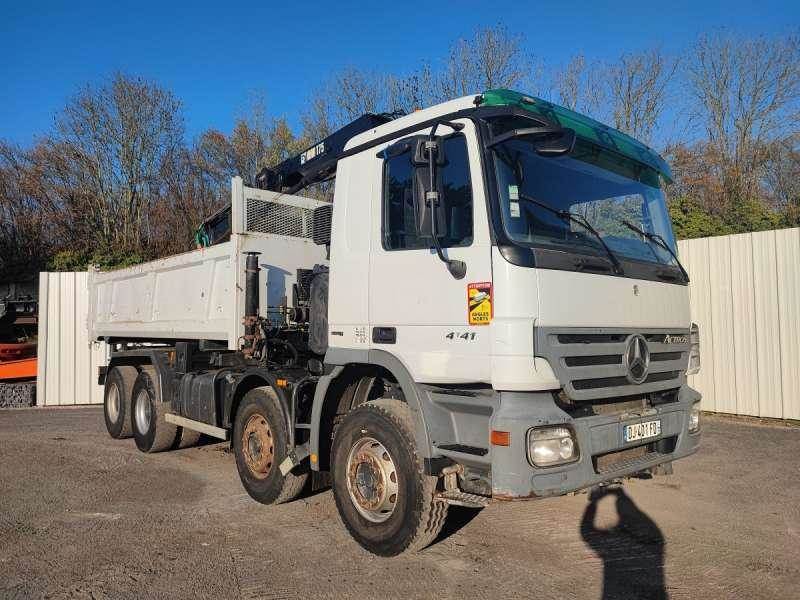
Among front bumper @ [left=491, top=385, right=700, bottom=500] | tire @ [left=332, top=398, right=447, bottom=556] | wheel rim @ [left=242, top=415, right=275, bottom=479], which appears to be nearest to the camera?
front bumper @ [left=491, top=385, right=700, bottom=500]

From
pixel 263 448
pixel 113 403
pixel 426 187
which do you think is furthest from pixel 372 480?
pixel 113 403

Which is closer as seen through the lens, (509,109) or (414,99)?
(509,109)

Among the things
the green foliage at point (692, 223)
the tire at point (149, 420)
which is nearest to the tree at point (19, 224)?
the tire at point (149, 420)

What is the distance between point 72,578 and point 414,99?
18.2 meters

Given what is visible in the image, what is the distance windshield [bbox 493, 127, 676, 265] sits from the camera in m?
3.80

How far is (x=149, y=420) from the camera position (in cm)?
795

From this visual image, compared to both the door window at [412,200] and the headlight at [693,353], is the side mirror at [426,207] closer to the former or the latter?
the door window at [412,200]

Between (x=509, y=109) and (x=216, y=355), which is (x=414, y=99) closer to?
(x=216, y=355)

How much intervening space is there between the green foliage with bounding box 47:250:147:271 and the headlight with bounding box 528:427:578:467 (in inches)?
696

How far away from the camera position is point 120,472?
693 centimetres

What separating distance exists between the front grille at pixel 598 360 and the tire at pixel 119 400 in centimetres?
688

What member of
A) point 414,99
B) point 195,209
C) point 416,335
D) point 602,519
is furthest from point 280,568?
point 195,209

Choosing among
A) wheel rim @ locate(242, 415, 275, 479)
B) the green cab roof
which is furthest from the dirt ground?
the green cab roof

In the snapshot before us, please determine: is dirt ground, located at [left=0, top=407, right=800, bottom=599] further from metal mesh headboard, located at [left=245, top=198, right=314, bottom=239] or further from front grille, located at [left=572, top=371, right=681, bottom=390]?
metal mesh headboard, located at [left=245, top=198, right=314, bottom=239]
